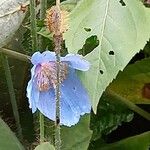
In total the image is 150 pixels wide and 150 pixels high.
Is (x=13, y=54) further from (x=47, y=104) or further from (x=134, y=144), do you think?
(x=134, y=144)

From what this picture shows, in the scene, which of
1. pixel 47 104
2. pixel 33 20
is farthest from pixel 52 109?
pixel 33 20

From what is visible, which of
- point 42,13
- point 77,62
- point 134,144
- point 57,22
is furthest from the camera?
point 134,144

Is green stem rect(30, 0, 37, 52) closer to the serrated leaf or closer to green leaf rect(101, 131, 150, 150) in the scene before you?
the serrated leaf

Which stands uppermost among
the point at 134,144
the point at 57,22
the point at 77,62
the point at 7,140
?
the point at 57,22

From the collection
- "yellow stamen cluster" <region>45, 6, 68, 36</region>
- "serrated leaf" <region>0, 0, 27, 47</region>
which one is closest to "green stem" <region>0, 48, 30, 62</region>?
"serrated leaf" <region>0, 0, 27, 47</region>

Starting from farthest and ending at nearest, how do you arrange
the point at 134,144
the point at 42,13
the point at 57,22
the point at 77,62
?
the point at 134,144
the point at 42,13
the point at 77,62
the point at 57,22
